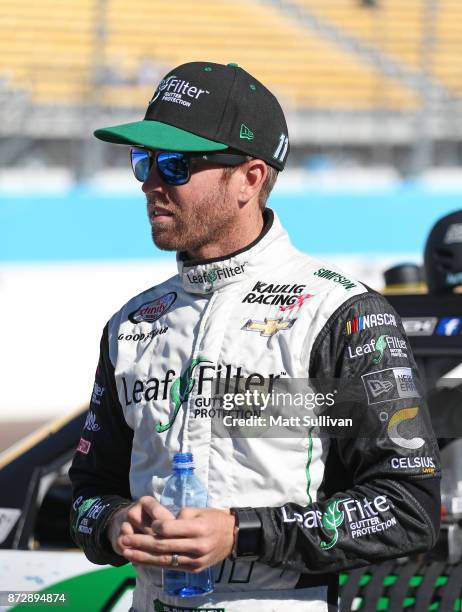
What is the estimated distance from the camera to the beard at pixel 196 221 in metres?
1.89

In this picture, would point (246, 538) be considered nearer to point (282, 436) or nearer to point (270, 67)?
point (282, 436)

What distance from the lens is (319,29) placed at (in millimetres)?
14367

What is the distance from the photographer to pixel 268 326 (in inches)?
70.2

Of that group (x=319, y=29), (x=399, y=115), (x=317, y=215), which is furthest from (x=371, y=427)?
(x=319, y=29)

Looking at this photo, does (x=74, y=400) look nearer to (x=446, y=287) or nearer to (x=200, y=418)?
(x=446, y=287)

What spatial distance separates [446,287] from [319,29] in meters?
11.9

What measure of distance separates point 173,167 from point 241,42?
12.7 metres

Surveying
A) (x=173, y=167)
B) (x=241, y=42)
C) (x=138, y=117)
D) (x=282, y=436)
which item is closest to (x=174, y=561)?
(x=282, y=436)

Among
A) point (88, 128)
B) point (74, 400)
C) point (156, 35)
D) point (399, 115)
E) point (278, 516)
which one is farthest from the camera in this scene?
point (156, 35)

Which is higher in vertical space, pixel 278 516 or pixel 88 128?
pixel 88 128

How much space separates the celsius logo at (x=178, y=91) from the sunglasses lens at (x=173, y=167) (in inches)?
3.7

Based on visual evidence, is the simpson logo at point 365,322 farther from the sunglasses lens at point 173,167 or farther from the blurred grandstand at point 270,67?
the blurred grandstand at point 270,67

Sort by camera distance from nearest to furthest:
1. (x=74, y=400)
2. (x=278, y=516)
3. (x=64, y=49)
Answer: (x=278, y=516)
(x=74, y=400)
(x=64, y=49)

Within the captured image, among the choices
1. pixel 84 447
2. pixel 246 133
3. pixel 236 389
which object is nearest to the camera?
pixel 236 389
